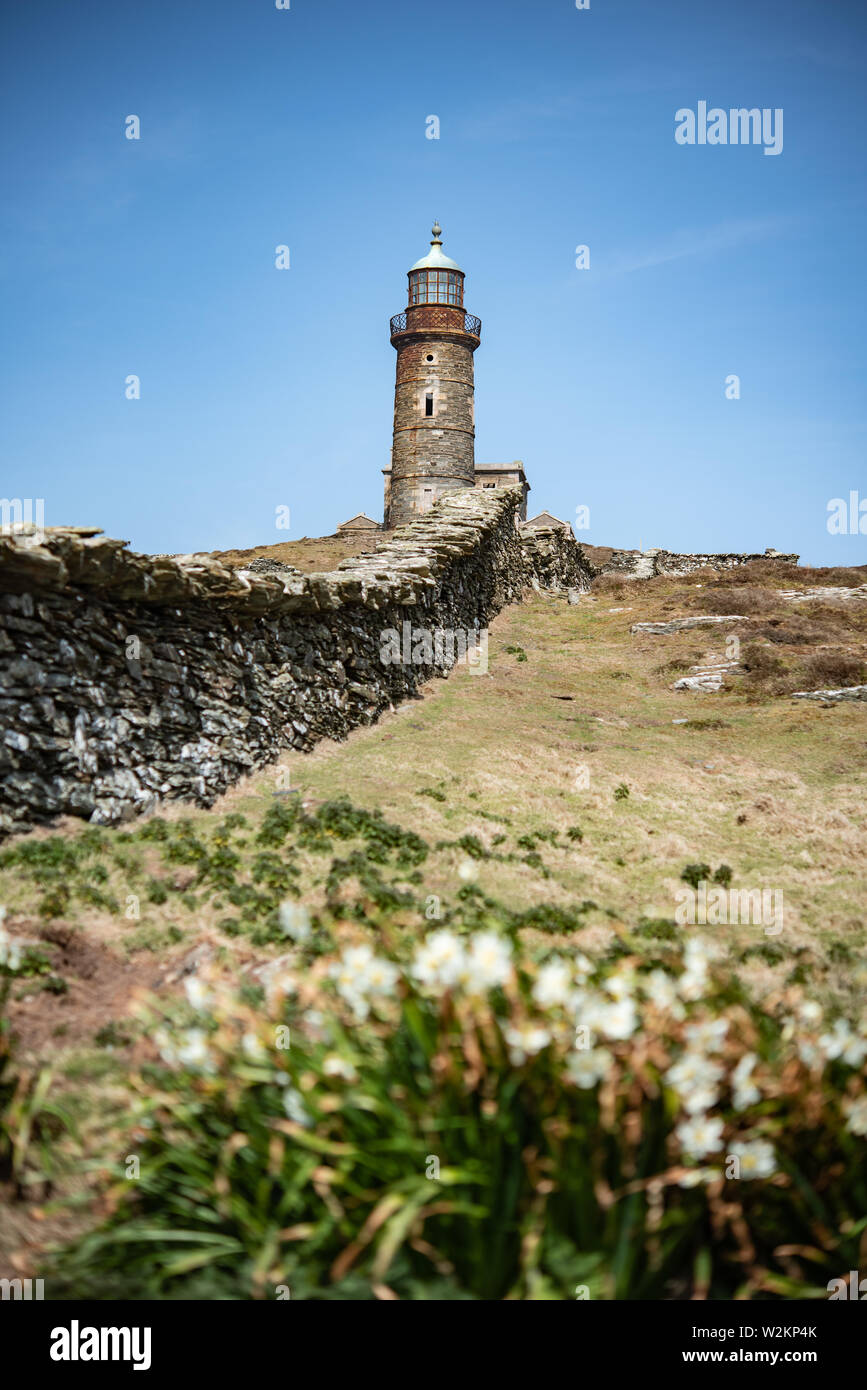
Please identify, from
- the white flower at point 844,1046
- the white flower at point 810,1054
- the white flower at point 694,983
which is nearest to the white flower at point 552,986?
the white flower at point 694,983

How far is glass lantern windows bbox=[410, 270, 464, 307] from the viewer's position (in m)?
61.1

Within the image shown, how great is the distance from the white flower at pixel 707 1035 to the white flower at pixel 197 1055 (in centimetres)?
220

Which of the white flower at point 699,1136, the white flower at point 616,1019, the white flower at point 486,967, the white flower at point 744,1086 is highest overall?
the white flower at point 486,967

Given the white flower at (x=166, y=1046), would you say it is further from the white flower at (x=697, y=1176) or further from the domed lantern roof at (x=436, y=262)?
the domed lantern roof at (x=436, y=262)

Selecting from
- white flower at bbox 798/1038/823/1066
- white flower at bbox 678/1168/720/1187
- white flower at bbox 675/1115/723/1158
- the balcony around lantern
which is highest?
the balcony around lantern

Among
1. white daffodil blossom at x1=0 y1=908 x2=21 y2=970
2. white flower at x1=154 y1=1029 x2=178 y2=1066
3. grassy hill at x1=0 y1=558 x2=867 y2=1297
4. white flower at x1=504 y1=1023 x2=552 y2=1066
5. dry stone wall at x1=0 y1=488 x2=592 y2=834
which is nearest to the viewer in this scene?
white flower at x1=504 y1=1023 x2=552 y2=1066

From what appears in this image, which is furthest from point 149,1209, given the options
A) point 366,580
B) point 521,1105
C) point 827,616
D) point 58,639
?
point 827,616

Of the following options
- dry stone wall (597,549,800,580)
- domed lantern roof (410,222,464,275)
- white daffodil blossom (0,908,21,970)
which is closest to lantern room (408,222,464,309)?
domed lantern roof (410,222,464,275)

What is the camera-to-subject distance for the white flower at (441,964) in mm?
3982

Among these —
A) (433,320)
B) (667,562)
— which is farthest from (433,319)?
(667,562)

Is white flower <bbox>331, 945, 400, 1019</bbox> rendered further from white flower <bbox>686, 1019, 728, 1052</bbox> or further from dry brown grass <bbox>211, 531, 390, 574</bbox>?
dry brown grass <bbox>211, 531, 390, 574</bbox>

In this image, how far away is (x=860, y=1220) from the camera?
12.6 feet

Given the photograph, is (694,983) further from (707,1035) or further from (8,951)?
(8,951)

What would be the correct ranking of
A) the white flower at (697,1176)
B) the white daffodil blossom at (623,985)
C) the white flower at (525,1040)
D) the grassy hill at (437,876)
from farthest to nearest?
the grassy hill at (437,876) → the white daffodil blossom at (623,985) → the white flower at (525,1040) → the white flower at (697,1176)
